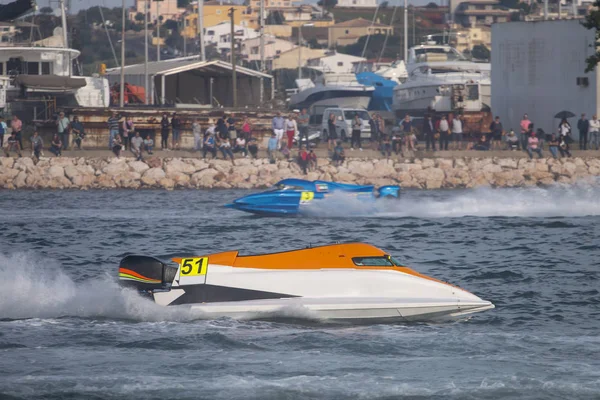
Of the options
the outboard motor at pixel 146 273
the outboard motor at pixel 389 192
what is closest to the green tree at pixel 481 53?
the outboard motor at pixel 389 192

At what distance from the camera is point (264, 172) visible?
3391 cm

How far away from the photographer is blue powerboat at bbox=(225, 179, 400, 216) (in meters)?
24.1

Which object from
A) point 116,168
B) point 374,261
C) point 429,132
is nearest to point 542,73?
point 429,132

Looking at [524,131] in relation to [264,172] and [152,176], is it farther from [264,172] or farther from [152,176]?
[152,176]

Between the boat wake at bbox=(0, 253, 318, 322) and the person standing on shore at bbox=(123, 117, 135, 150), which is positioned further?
the person standing on shore at bbox=(123, 117, 135, 150)

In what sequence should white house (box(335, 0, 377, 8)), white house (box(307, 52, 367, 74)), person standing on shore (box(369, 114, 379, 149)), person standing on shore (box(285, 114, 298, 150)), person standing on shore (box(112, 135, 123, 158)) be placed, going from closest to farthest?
1. person standing on shore (box(112, 135, 123, 158))
2. person standing on shore (box(285, 114, 298, 150))
3. person standing on shore (box(369, 114, 379, 149))
4. white house (box(307, 52, 367, 74))
5. white house (box(335, 0, 377, 8))

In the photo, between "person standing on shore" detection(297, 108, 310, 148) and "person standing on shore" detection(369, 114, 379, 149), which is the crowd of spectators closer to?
"person standing on shore" detection(369, 114, 379, 149)

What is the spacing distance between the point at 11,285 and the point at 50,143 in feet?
75.7

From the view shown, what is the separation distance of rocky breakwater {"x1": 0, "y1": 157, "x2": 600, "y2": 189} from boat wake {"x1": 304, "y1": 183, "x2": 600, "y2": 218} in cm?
600

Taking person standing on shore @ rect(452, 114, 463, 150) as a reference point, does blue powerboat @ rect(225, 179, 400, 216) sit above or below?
below

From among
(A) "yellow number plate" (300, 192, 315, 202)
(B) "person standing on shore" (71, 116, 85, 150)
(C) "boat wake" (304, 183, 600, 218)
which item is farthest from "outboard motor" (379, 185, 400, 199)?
(B) "person standing on shore" (71, 116, 85, 150)

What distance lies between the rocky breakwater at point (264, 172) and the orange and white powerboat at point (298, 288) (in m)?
21.2

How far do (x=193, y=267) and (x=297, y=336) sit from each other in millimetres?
1656

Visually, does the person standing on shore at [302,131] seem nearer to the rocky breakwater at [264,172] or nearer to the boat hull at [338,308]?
the rocky breakwater at [264,172]
